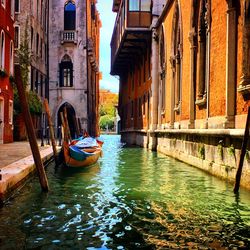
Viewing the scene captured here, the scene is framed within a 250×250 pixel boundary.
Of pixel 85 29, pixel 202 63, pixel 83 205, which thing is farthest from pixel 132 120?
pixel 83 205

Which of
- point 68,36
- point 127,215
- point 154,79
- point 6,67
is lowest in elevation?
point 127,215

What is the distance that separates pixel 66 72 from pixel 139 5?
14177mm

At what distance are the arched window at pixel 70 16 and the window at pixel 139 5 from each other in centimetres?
1370

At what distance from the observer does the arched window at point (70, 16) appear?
35.9m

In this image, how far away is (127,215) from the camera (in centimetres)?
609

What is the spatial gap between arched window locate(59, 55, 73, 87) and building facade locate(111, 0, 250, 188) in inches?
418

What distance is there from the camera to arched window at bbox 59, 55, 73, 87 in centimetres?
3591

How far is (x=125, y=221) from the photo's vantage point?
571cm

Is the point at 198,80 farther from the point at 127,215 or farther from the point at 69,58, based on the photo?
the point at 69,58

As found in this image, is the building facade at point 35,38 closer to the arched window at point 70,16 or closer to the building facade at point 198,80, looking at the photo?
the arched window at point 70,16

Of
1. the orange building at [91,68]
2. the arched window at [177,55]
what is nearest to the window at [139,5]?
the arched window at [177,55]

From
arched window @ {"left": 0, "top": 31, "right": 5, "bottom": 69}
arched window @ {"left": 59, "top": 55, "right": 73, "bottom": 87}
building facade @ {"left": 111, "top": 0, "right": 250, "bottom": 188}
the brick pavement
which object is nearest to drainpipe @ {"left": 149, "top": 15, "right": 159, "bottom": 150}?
building facade @ {"left": 111, "top": 0, "right": 250, "bottom": 188}

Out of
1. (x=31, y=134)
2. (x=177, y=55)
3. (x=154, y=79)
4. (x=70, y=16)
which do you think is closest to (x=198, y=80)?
(x=177, y=55)

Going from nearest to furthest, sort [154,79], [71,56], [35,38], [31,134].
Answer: [31,134]
[154,79]
[35,38]
[71,56]
